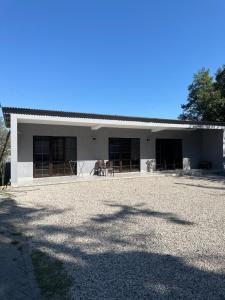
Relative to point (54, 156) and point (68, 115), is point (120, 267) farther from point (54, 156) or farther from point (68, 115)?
point (54, 156)

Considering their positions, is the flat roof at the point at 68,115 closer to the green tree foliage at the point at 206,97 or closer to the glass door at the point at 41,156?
the glass door at the point at 41,156

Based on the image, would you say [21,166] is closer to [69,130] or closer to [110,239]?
[69,130]

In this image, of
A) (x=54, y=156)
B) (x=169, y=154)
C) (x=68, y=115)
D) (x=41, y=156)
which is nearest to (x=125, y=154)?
(x=169, y=154)

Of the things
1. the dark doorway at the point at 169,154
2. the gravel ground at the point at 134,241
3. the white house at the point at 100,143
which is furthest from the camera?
the dark doorway at the point at 169,154

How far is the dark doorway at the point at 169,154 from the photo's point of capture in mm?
16862

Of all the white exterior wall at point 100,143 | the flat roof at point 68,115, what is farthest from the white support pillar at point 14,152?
the flat roof at point 68,115

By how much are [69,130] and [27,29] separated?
530cm

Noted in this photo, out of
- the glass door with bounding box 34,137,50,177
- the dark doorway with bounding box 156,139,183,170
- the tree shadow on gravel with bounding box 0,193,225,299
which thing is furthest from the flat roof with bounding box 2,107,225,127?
the tree shadow on gravel with bounding box 0,193,225,299

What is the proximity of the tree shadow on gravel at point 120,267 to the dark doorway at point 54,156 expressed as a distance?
818cm

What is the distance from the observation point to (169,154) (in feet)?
57.0

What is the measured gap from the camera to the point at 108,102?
1030 inches

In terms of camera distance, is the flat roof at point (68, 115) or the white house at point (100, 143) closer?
the flat roof at point (68, 115)

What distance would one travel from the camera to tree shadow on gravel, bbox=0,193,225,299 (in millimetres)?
2801

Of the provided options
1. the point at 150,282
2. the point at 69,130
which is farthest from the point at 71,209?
the point at 69,130
